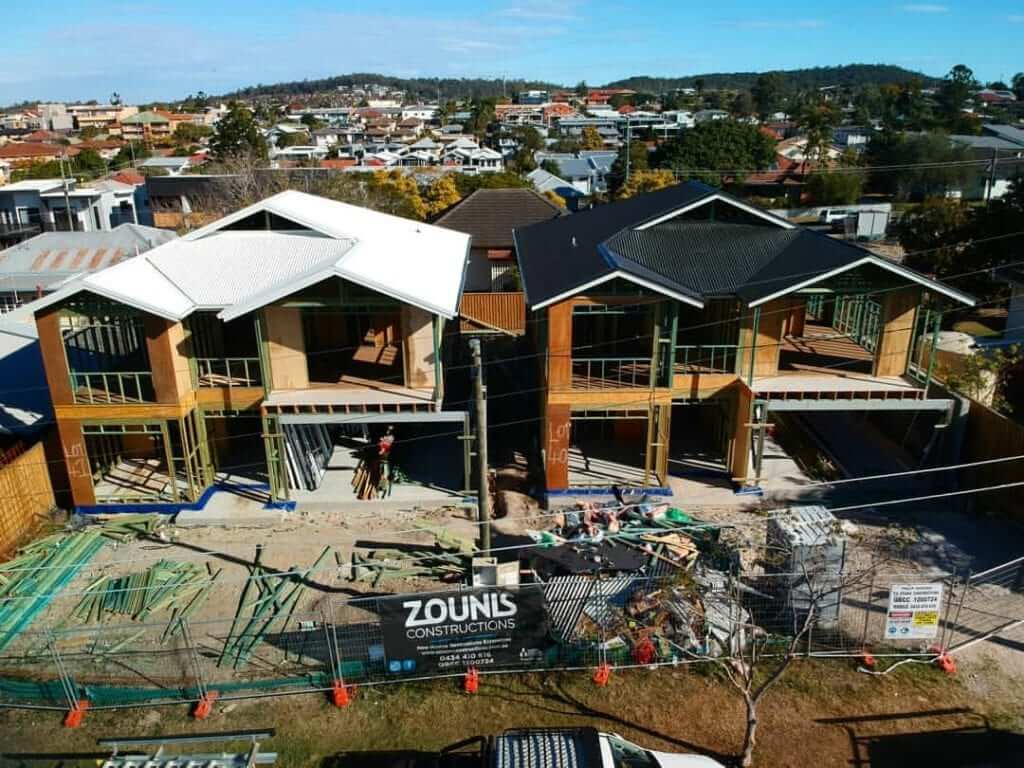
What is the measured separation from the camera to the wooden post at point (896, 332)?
63.4 ft

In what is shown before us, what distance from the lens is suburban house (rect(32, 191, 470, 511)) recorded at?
61.0ft

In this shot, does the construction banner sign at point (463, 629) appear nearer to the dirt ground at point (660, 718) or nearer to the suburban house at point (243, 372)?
the dirt ground at point (660, 718)

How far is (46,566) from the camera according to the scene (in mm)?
17047

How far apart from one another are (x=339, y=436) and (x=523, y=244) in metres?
10.3

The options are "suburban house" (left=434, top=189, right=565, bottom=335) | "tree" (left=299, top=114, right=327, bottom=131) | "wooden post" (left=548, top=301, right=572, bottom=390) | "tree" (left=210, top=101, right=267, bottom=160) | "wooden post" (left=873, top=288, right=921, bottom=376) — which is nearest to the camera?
"wooden post" (left=548, top=301, right=572, bottom=390)

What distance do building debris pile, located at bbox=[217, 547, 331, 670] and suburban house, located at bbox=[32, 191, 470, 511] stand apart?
11.9 feet

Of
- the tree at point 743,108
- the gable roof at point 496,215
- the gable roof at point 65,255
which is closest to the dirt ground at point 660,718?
the gable roof at point 496,215

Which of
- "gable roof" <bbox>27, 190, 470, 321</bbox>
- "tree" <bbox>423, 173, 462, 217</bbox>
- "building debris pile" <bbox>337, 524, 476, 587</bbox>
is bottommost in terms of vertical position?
"building debris pile" <bbox>337, 524, 476, 587</bbox>

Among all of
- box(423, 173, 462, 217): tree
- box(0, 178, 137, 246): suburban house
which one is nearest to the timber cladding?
box(423, 173, 462, 217): tree

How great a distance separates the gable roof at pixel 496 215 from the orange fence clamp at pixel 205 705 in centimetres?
2827

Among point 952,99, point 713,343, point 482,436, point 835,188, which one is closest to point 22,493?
point 482,436

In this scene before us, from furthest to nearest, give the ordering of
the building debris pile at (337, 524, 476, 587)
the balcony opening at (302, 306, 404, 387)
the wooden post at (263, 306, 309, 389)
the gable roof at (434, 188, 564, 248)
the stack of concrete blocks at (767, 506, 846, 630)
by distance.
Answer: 1. the gable roof at (434, 188, 564, 248)
2. the balcony opening at (302, 306, 404, 387)
3. the wooden post at (263, 306, 309, 389)
4. the building debris pile at (337, 524, 476, 587)
5. the stack of concrete blocks at (767, 506, 846, 630)

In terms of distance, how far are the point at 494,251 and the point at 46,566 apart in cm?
2582

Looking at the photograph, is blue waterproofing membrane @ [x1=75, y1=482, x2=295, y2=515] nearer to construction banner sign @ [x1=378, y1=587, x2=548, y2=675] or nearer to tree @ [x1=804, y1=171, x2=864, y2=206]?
construction banner sign @ [x1=378, y1=587, x2=548, y2=675]
